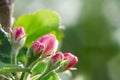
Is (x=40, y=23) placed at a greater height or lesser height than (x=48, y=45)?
lesser

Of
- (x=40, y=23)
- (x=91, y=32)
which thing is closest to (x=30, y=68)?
(x=40, y=23)

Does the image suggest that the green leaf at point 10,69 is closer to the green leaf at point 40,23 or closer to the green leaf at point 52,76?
the green leaf at point 52,76

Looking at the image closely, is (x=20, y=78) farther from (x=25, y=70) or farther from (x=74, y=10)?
(x=74, y=10)

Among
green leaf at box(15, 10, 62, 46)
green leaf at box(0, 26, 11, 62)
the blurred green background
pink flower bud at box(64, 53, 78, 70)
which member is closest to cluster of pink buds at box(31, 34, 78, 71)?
pink flower bud at box(64, 53, 78, 70)

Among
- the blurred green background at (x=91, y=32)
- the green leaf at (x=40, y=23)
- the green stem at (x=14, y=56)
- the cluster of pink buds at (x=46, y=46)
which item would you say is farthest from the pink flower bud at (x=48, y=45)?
the blurred green background at (x=91, y=32)

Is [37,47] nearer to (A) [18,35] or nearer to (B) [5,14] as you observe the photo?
(A) [18,35]
